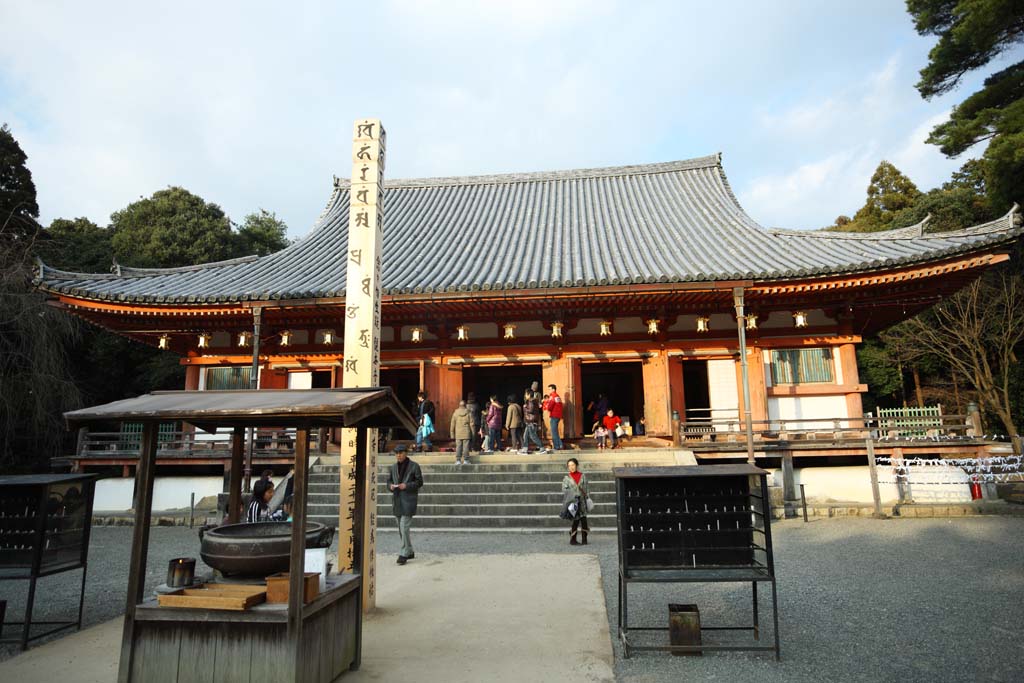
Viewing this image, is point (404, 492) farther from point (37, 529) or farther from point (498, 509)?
point (37, 529)

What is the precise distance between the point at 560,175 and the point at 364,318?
17.7m

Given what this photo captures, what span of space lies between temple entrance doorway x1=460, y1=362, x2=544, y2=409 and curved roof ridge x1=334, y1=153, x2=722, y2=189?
24.7 feet

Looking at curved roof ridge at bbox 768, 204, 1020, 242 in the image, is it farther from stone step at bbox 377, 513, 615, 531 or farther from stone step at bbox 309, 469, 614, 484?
stone step at bbox 377, 513, 615, 531

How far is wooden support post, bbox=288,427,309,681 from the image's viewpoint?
3.49 meters

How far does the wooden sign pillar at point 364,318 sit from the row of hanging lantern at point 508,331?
8.13 meters

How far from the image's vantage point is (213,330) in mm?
14867

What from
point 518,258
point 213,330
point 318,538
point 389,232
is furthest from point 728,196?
point 318,538

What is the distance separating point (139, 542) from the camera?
3867 millimetres

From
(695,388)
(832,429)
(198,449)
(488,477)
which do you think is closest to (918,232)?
(832,429)

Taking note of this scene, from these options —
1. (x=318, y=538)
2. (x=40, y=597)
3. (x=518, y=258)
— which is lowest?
(x=40, y=597)

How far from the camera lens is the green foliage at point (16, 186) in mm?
21500

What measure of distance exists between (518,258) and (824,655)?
1230cm

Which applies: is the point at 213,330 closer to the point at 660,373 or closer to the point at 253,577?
the point at 660,373

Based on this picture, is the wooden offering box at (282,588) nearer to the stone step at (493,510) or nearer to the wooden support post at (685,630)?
the wooden support post at (685,630)
